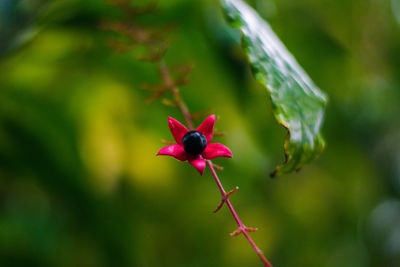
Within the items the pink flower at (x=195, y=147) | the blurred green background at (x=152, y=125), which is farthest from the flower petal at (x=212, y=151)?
the blurred green background at (x=152, y=125)

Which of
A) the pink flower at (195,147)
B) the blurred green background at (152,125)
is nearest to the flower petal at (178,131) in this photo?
the pink flower at (195,147)

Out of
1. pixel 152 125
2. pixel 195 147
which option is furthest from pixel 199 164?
pixel 152 125

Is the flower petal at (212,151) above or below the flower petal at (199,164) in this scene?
below

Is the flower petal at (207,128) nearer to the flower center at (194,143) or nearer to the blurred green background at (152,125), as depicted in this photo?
the flower center at (194,143)

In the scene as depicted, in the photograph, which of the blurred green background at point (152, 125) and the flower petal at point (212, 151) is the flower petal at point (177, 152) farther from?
the blurred green background at point (152, 125)

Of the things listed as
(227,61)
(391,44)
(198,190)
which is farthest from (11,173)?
(391,44)

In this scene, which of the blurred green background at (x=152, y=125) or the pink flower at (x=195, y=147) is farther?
the blurred green background at (x=152, y=125)

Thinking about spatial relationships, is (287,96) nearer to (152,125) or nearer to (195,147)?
(195,147)
